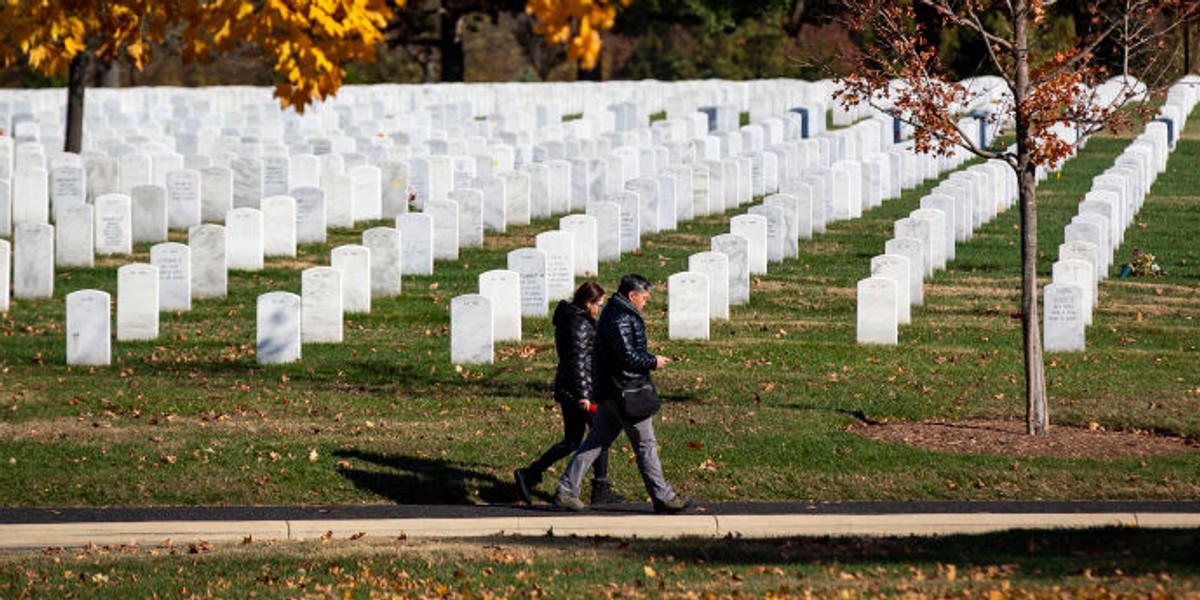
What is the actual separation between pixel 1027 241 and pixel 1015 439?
5.25 ft

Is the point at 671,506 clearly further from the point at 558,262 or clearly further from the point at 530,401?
the point at 558,262

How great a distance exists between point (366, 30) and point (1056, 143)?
589 centimetres

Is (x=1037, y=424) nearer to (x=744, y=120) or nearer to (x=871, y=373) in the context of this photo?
(x=871, y=373)

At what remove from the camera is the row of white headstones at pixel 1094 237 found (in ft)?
63.7

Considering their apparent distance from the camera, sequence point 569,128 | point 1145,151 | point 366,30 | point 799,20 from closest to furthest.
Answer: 1. point 366,30
2. point 1145,151
3. point 569,128
4. point 799,20

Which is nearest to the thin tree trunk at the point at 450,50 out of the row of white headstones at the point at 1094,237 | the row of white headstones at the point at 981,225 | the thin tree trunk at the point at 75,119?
the row of white headstones at the point at 1094,237

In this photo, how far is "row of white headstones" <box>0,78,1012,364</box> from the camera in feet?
62.1

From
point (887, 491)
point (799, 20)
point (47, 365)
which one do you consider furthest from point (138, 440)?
point (799, 20)

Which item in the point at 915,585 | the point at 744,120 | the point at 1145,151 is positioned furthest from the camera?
the point at 744,120

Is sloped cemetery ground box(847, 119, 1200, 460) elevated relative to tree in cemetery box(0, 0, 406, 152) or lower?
lower

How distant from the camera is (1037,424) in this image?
1602 cm

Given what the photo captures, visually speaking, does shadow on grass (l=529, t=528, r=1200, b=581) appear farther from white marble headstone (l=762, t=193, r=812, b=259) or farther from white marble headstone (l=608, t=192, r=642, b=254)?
white marble headstone (l=608, t=192, r=642, b=254)

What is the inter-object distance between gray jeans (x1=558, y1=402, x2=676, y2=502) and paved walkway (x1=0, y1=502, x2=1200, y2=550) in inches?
7.4

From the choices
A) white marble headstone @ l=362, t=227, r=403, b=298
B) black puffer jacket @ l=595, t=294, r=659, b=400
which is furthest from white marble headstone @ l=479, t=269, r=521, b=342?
black puffer jacket @ l=595, t=294, r=659, b=400
